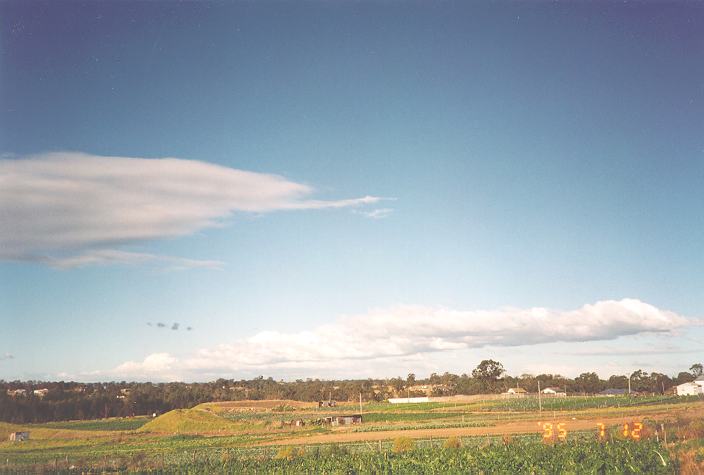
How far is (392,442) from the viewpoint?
60.1 meters

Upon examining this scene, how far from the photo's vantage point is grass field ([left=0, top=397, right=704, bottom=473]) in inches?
1226

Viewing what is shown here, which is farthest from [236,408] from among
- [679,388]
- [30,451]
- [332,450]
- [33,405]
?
[332,450]

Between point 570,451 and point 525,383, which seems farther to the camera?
point 525,383

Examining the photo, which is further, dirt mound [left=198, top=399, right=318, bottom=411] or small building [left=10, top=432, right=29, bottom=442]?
dirt mound [left=198, top=399, right=318, bottom=411]

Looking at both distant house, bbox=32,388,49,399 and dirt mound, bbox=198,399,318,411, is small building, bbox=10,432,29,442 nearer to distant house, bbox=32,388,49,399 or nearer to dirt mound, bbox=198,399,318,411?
dirt mound, bbox=198,399,318,411

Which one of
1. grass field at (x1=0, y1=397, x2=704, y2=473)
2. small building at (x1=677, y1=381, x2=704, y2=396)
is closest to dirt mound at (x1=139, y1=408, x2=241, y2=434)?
grass field at (x1=0, y1=397, x2=704, y2=473)

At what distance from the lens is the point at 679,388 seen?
151375 millimetres

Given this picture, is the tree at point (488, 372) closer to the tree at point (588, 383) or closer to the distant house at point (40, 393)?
the tree at point (588, 383)

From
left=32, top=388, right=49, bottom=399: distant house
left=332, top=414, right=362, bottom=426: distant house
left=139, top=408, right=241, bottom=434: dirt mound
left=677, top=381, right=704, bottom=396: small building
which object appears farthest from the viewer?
left=32, top=388, right=49, bottom=399: distant house

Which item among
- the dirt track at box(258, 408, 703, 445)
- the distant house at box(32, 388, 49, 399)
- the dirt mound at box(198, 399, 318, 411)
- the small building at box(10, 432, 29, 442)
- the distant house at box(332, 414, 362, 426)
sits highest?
the distant house at box(32, 388, 49, 399)

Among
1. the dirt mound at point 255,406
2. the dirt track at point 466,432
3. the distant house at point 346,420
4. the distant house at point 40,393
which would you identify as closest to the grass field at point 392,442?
the dirt track at point 466,432

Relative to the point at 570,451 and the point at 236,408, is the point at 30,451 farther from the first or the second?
the point at 236,408

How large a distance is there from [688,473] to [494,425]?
5660 cm

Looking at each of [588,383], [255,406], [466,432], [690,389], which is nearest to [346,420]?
[466,432]
